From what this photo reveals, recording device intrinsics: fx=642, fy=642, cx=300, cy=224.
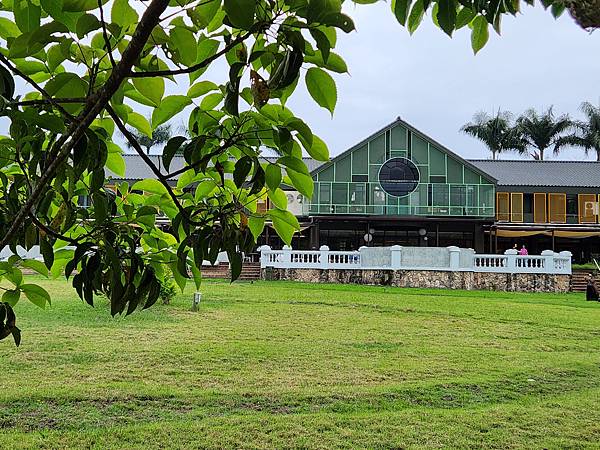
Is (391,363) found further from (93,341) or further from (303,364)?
(93,341)

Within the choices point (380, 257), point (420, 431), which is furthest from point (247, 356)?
point (380, 257)

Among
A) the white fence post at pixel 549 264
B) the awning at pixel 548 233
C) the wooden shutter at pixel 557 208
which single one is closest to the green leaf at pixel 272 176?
the white fence post at pixel 549 264

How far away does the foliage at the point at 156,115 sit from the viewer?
0.90 m

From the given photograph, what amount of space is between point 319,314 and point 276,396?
18.9 feet

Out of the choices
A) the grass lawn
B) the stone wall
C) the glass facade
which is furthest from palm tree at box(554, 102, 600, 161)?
the grass lawn

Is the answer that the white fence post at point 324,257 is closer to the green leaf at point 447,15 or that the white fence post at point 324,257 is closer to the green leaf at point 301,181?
the green leaf at point 301,181

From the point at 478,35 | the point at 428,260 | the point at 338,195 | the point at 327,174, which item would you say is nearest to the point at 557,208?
the point at 338,195

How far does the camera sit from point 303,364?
6.97m

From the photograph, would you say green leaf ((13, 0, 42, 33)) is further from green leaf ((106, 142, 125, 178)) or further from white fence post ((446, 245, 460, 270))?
white fence post ((446, 245, 460, 270))

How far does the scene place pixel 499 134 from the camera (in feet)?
118

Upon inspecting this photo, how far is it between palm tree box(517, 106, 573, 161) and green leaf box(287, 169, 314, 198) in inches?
1450

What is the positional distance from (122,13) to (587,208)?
29.4 metres

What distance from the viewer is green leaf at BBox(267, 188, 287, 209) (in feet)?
4.34

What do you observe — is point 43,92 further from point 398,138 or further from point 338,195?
point 398,138
